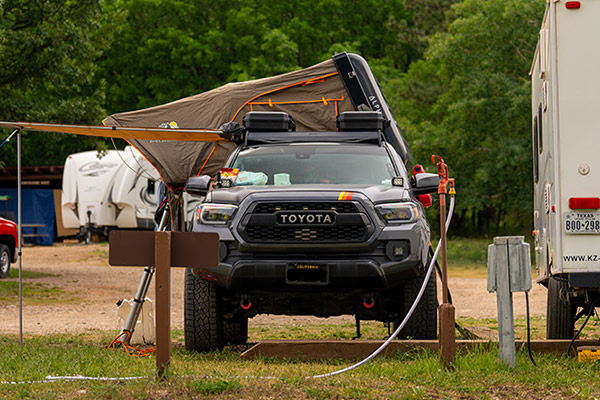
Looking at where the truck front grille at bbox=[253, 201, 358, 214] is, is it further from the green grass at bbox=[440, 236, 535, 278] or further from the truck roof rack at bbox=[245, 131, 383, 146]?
the green grass at bbox=[440, 236, 535, 278]

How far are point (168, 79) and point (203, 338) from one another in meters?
35.8

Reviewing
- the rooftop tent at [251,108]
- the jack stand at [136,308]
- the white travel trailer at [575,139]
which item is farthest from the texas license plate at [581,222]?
the rooftop tent at [251,108]

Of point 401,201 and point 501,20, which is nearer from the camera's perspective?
point 401,201

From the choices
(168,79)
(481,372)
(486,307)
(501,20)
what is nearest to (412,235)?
(481,372)

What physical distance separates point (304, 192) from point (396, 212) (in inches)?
31.6

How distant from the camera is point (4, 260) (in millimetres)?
19562

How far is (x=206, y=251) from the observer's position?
6344 millimetres

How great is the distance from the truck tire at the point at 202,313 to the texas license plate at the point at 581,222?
9.96ft

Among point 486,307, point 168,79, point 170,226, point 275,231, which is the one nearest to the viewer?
point 275,231

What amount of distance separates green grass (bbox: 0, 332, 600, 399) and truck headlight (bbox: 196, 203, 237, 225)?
3.91ft

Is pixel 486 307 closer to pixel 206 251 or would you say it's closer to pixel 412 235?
pixel 412 235

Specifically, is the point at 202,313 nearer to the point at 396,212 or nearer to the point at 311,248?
the point at 311,248

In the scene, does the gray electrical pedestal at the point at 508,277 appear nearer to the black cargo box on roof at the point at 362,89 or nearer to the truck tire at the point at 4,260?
the black cargo box on roof at the point at 362,89

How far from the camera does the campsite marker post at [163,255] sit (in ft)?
20.5
